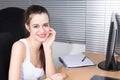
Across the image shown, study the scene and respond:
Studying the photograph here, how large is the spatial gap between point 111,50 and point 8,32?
2.48ft

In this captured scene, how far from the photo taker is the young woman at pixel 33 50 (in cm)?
143

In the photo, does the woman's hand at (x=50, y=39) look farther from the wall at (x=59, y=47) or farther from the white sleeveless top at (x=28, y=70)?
the wall at (x=59, y=47)

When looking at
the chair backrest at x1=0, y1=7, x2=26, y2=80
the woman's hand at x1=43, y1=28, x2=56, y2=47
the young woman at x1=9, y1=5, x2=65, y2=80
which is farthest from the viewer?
the woman's hand at x1=43, y1=28, x2=56, y2=47

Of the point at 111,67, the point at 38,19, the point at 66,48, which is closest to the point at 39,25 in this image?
the point at 38,19

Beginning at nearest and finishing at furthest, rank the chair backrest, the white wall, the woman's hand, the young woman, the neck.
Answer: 1. the chair backrest
2. the young woman
3. the neck
4. the woman's hand
5. the white wall

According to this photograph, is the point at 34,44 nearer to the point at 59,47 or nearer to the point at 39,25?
the point at 39,25

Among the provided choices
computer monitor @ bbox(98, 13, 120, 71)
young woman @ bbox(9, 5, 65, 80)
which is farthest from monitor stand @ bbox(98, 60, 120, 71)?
young woman @ bbox(9, 5, 65, 80)

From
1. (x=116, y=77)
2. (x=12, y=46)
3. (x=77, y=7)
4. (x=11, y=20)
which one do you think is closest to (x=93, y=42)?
(x=77, y=7)

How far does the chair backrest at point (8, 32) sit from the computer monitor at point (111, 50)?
68 centimetres

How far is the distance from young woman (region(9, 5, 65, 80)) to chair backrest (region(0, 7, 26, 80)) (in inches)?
1.7

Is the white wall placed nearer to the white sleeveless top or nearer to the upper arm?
the white sleeveless top

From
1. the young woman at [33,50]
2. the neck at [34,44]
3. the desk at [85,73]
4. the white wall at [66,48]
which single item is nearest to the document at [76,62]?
the desk at [85,73]

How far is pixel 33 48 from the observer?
160cm

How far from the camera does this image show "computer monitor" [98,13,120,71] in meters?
1.50
